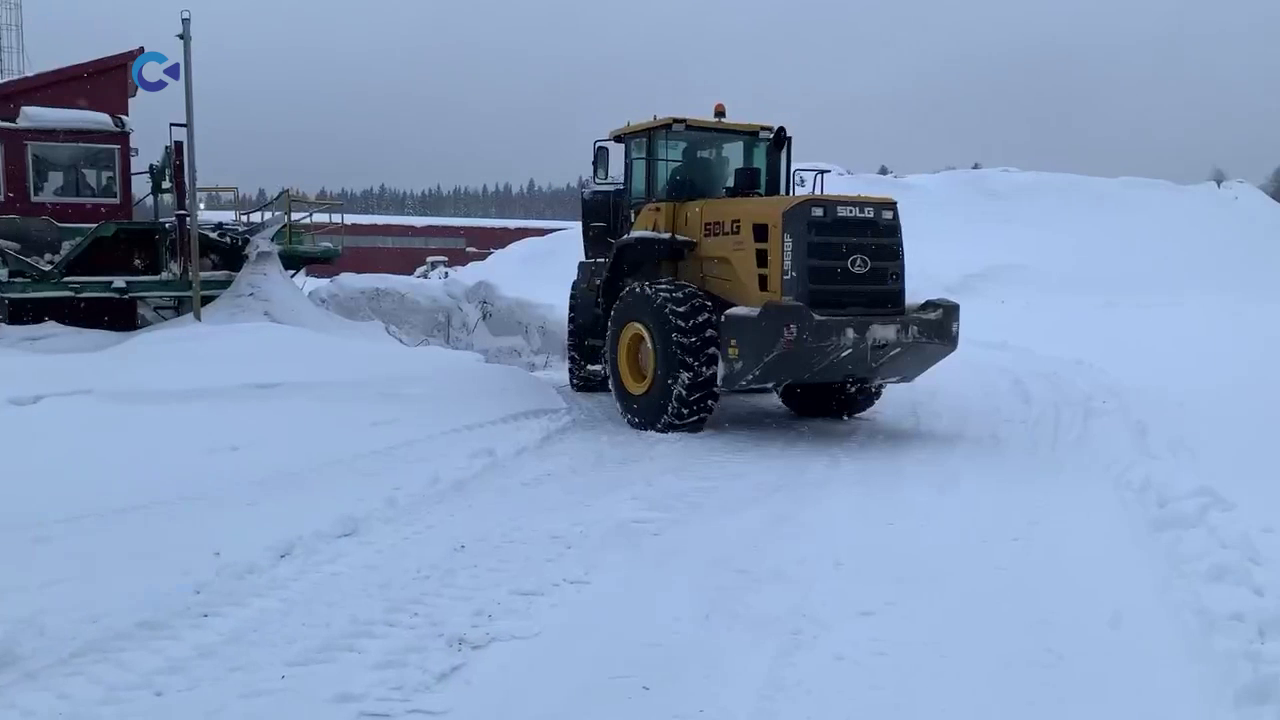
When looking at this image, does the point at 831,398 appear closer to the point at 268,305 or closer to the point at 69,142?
the point at 268,305

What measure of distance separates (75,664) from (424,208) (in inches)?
4097

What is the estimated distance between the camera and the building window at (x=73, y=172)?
15594 mm

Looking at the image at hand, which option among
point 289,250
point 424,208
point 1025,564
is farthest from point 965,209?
point 424,208

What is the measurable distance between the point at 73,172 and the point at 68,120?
80 centimetres

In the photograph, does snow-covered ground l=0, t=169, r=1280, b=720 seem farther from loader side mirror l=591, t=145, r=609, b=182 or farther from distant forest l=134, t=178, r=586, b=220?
distant forest l=134, t=178, r=586, b=220

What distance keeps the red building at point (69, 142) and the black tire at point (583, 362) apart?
9.27 metres

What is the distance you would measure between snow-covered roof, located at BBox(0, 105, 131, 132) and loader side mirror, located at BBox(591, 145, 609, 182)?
9956 millimetres

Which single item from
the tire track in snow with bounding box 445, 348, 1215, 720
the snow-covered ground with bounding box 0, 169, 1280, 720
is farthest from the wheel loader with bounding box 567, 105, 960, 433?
the tire track in snow with bounding box 445, 348, 1215, 720

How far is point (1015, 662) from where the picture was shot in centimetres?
394

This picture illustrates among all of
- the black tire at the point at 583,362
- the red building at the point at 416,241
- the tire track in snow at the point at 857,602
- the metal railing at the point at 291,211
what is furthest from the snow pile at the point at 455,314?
the red building at the point at 416,241

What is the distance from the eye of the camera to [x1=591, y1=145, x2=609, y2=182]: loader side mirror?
397 inches

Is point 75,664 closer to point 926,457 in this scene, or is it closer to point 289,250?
point 926,457

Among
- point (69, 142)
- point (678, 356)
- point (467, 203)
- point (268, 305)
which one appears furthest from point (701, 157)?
point (467, 203)

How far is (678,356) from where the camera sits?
8477 millimetres
